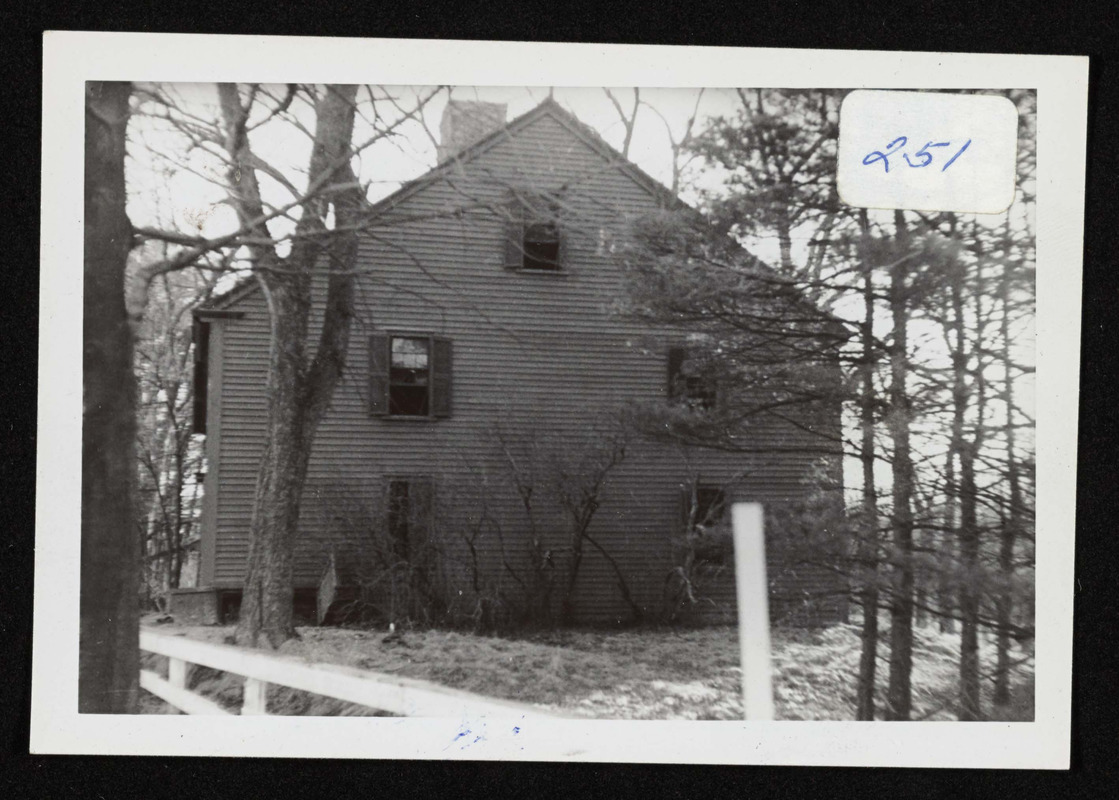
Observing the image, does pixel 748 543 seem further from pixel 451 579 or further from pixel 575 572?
pixel 451 579

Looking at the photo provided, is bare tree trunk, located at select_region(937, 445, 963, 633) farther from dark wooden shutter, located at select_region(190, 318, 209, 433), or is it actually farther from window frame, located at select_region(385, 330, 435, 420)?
dark wooden shutter, located at select_region(190, 318, 209, 433)

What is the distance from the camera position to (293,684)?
1622 mm

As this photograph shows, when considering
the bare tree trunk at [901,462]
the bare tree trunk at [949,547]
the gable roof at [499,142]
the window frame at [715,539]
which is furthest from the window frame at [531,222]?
the bare tree trunk at [949,547]

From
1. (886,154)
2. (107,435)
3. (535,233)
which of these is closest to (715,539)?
(535,233)

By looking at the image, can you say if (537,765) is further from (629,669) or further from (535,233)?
(535,233)

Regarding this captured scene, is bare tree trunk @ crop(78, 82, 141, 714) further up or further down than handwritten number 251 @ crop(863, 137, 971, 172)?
further down

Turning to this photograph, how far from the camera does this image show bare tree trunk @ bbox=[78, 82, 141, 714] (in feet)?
5.07

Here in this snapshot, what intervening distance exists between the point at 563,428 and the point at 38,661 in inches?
57.2

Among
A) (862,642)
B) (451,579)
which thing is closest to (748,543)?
(862,642)

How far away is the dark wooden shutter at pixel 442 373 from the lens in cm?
167

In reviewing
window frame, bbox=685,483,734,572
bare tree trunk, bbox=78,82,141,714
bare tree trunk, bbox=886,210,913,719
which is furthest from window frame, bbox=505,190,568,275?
bare tree trunk, bbox=78,82,141,714

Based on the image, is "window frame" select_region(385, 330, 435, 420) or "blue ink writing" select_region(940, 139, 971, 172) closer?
"blue ink writing" select_region(940, 139, 971, 172)

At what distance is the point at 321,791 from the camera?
4.89ft

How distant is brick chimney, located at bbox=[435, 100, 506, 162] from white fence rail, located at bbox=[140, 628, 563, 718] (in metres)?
1.40
